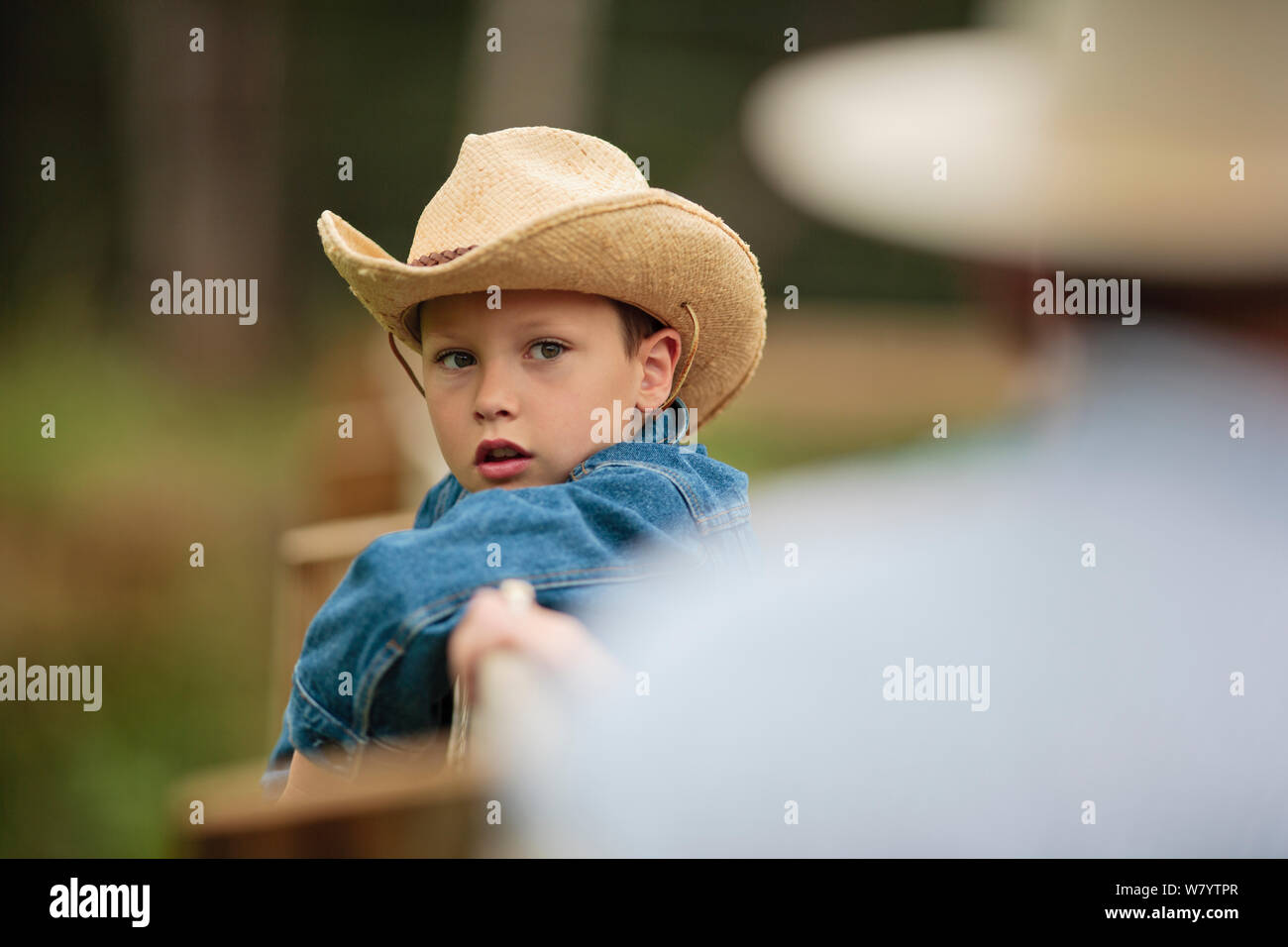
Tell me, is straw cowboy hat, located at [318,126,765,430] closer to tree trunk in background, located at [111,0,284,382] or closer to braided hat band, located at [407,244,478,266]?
braided hat band, located at [407,244,478,266]

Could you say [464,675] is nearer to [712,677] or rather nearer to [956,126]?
[712,677]

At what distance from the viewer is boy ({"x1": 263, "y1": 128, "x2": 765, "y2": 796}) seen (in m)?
1.03

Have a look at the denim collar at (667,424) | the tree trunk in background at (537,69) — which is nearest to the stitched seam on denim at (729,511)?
the denim collar at (667,424)

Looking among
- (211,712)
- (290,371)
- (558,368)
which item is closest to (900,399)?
(290,371)

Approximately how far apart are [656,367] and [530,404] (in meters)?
0.20

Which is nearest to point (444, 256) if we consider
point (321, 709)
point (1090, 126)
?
point (321, 709)

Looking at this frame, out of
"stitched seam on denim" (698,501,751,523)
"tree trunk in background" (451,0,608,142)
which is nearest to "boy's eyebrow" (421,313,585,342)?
"stitched seam on denim" (698,501,751,523)

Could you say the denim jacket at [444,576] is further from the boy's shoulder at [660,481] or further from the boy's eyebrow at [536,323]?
the boy's eyebrow at [536,323]

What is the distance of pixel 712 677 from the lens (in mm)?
964

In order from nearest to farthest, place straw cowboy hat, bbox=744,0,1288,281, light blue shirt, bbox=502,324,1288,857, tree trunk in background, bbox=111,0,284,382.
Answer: light blue shirt, bbox=502,324,1288,857 < straw cowboy hat, bbox=744,0,1288,281 < tree trunk in background, bbox=111,0,284,382

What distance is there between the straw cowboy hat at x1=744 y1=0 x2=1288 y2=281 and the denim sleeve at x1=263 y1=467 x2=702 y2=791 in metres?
0.96

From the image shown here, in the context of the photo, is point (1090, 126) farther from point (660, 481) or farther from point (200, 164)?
point (200, 164)
